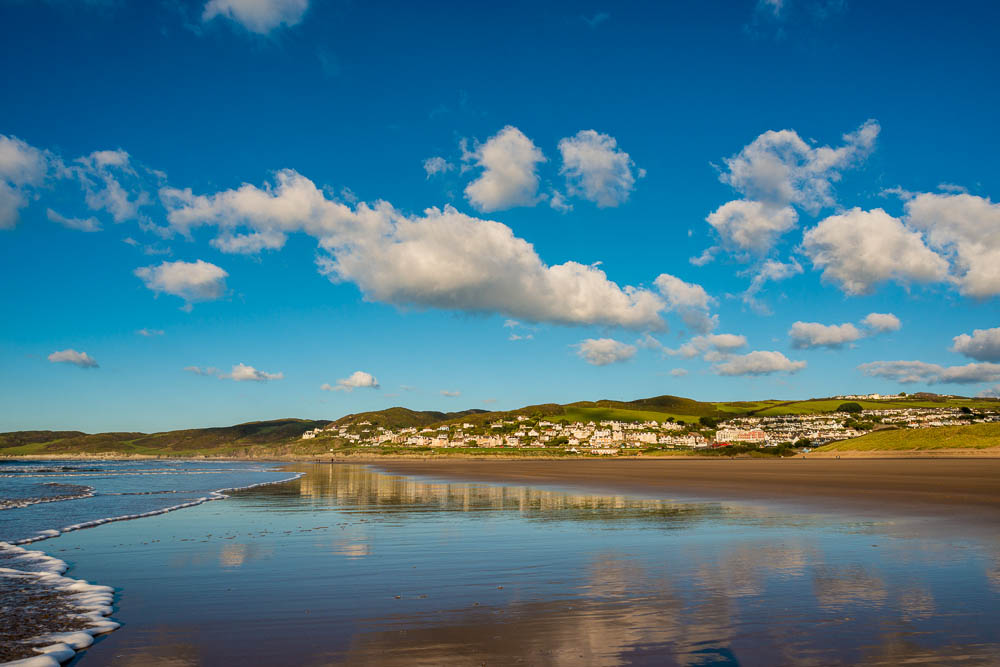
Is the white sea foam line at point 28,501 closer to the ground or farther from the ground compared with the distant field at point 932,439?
farther from the ground

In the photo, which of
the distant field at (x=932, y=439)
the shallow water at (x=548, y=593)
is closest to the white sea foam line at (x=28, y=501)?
the shallow water at (x=548, y=593)

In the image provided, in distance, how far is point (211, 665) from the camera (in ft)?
24.0

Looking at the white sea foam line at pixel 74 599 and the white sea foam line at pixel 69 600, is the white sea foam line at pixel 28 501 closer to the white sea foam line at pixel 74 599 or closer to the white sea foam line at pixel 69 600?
the white sea foam line at pixel 74 599

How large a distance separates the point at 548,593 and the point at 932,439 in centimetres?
9524

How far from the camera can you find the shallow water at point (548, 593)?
302 inches

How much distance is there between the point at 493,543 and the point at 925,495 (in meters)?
23.2

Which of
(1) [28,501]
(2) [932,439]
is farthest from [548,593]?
(2) [932,439]

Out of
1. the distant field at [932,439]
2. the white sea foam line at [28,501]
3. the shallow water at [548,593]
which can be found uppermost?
the shallow water at [548,593]

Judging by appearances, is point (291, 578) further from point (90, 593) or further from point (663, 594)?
point (663, 594)

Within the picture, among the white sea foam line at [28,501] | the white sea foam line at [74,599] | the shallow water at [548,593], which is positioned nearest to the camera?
the shallow water at [548,593]

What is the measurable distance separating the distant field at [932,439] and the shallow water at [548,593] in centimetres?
7418

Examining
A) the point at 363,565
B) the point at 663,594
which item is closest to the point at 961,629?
the point at 663,594

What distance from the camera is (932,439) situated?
8475 centimetres

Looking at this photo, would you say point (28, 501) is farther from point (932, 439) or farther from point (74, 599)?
point (932, 439)
